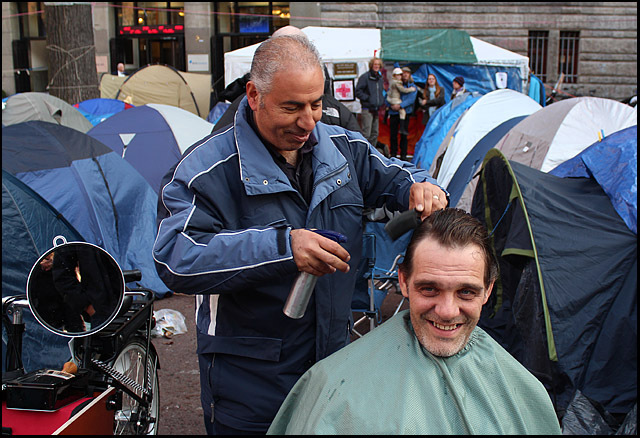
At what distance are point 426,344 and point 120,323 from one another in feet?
5.61

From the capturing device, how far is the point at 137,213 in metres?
6.55

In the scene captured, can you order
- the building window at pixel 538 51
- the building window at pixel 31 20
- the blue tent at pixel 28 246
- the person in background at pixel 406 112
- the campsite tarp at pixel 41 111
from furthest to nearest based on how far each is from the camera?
the building window at pixel 31 20
the building window at pixel 538 51
the person in background at pixel 406 112
the campsite tarp at pixel 41 111
the blue tent at pixel 28 246

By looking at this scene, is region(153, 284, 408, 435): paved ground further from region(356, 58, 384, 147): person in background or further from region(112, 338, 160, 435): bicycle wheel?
region(356, 58, 384, 147): person in background

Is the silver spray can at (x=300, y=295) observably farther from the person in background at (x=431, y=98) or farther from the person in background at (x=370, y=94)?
the person in background at (x=431, y=98)

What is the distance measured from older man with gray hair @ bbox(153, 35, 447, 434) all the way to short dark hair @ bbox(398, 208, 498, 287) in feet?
0.20

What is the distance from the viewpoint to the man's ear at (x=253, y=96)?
200 cm

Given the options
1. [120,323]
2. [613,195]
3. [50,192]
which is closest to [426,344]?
[120,323]

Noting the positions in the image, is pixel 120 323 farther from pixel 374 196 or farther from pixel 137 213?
pixel 137 213

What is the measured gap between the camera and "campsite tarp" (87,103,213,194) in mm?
7508

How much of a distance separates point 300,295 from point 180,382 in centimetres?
302

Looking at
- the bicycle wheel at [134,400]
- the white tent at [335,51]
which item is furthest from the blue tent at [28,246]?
the white tent at [335,51]

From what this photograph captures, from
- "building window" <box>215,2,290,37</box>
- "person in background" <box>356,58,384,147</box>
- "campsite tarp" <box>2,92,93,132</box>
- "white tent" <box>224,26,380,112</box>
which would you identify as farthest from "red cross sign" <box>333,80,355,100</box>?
"building window" <box>215,2,290,37</box>

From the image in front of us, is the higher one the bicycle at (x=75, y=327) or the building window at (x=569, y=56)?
the building window at (x=569, y=56)

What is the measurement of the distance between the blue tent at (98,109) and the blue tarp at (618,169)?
10004 millimetres
